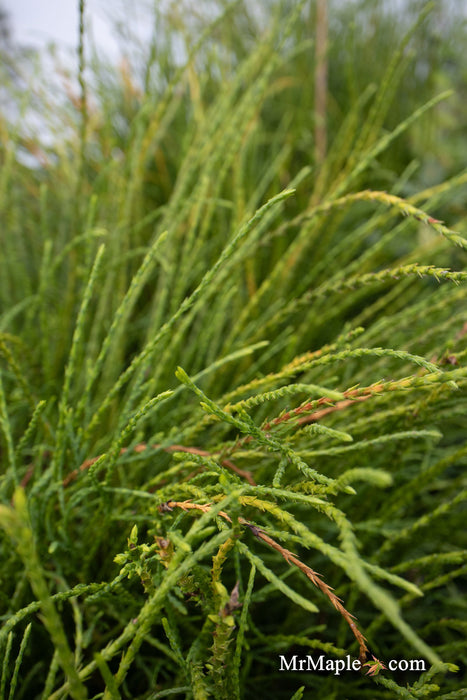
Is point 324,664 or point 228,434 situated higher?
point 228,434

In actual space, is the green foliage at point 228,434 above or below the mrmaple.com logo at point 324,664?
above

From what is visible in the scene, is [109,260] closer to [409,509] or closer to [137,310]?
[137,310]

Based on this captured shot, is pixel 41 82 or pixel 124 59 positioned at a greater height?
pixel 124 59

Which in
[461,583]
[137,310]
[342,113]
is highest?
[342,113]

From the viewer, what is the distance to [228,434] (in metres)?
0.62

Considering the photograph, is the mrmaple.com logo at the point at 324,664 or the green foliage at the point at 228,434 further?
the mrmaple.com logo at the point at 324,664

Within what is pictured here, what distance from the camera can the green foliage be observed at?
1.00ft

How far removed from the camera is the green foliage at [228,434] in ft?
1.00

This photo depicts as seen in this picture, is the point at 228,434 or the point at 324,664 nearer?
the point at 324,664

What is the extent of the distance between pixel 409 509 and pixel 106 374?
17.1 inches

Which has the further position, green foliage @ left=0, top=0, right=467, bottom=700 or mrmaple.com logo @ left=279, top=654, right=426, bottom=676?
mrmaple.com logo @ left=279, top=654, right=426, bottom=676

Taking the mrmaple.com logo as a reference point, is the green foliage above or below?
above

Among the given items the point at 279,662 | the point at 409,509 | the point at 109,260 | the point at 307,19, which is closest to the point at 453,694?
the point at 279,662

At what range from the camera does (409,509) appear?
644 mm
